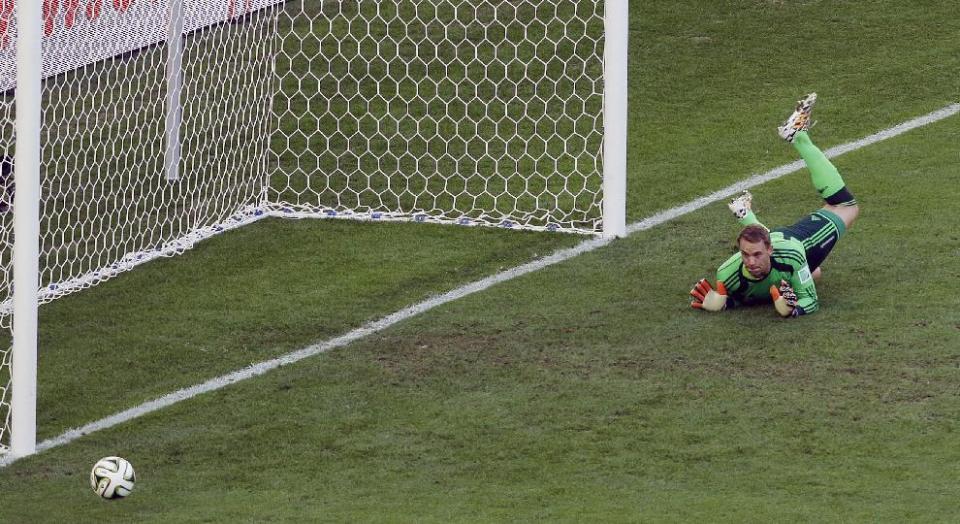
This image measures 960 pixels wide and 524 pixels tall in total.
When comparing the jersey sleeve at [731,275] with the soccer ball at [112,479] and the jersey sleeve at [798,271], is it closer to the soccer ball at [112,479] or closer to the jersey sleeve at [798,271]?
→ the jersey sleeve at [798,271]

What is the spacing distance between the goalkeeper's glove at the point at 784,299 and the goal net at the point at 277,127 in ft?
5.99

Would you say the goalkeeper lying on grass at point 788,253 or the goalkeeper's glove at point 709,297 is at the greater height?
the goalkeeper lying on grass at point 788,253

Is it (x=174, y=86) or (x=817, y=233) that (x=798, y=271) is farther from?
(x=174, y=86)

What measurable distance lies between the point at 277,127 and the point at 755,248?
176 inches

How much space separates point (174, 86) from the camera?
987 cm

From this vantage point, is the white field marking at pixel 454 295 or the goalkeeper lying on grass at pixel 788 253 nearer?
the white field marking at pixel 454 295

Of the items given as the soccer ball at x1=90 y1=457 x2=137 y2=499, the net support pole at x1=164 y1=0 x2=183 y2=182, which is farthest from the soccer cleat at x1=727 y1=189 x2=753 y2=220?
the net support pole at x1=164 y1=0 x2=183 y2=182

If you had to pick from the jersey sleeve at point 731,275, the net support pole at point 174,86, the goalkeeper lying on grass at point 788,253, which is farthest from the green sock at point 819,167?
the net support pole at point 174,86

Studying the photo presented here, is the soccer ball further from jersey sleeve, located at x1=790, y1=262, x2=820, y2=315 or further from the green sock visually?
the green sock

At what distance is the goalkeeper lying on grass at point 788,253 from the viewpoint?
292 inches

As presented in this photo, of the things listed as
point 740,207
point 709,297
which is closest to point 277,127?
point 709,297

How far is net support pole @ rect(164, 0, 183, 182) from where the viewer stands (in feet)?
32.1

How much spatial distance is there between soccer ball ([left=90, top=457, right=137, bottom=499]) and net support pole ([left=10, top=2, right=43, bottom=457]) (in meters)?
0.67

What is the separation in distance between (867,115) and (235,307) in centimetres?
468
